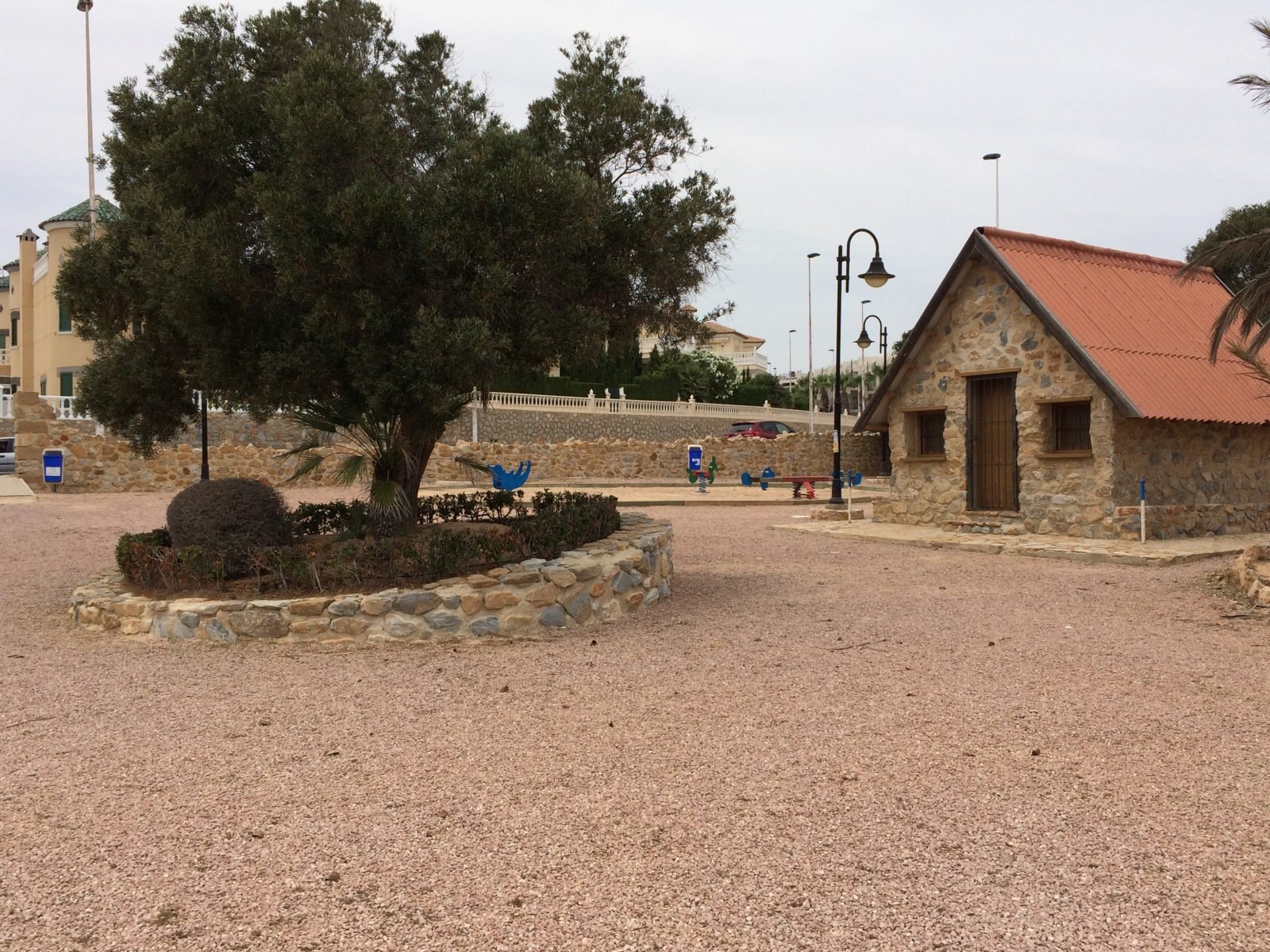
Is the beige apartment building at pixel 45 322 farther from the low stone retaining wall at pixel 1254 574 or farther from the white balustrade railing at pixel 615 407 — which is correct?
the low stone retaining wall at pixel 1254 574

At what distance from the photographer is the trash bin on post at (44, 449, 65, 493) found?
2494cm

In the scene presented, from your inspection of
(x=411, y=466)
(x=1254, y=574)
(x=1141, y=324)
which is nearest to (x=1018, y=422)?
(x=1141, y=324)

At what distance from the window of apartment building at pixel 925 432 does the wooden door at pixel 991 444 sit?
86 cm

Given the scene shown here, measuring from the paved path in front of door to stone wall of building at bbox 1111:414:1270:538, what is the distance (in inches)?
11.8

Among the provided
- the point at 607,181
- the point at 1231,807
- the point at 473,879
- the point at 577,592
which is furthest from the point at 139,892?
the point at 607,181

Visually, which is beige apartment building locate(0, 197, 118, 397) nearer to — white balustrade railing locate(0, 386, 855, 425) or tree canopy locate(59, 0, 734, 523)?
white balustrade railing locate(0, 386, 855, 425)

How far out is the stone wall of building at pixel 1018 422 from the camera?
585 inches

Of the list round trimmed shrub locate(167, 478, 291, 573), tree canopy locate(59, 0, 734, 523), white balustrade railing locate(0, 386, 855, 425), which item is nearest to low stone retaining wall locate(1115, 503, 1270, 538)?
tree canopy locate(59, 0, 734, 523)

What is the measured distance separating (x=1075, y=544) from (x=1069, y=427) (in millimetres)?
2240

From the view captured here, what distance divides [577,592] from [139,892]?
5240 mm

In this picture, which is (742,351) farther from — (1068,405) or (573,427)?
(1068,405)

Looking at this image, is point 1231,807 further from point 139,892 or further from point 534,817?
point 139,892

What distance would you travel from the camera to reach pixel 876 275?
62.8 ft

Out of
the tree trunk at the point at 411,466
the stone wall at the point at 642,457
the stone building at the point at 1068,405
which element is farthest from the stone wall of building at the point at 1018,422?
the stone wall at the point at 642,457
